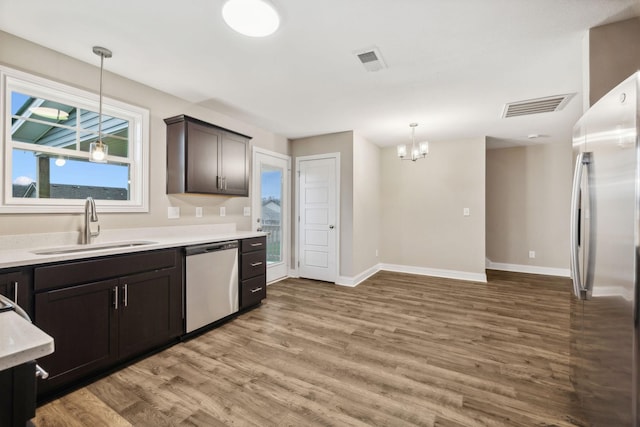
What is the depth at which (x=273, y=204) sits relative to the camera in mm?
4734

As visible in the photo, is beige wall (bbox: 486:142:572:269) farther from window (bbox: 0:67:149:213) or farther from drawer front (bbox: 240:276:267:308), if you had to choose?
window (bbox: 0:67:149:213)

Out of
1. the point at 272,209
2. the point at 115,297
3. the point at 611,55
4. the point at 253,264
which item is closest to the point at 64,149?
the point at 115,297

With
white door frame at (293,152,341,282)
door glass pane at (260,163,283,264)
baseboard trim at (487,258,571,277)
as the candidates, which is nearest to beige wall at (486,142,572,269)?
baseboard trim at (487,258,571,277)

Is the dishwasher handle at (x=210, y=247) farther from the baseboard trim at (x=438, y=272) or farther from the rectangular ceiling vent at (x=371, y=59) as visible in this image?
the baseboard trim at (x=438, y=272)

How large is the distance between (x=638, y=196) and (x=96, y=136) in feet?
12.2

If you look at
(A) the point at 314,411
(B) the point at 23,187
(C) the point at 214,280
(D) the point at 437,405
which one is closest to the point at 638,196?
(D) the point at 437,405

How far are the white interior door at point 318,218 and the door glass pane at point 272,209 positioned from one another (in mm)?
371

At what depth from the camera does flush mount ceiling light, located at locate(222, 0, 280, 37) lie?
1.75 meters

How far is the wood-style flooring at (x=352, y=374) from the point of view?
1687 millimetres

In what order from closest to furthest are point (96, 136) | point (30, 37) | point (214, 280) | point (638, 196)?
point (638, 196) < point (30, 37) < point (96, 136) < point (214, 280)

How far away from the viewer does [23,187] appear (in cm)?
221

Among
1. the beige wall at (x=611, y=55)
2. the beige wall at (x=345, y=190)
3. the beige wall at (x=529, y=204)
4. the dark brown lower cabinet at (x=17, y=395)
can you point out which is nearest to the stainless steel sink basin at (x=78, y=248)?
the dark brown lower cabinet at (x=17, y=395)

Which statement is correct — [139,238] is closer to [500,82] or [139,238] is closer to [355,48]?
[355,48]

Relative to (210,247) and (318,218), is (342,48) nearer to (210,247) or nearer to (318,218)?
(210,247)
